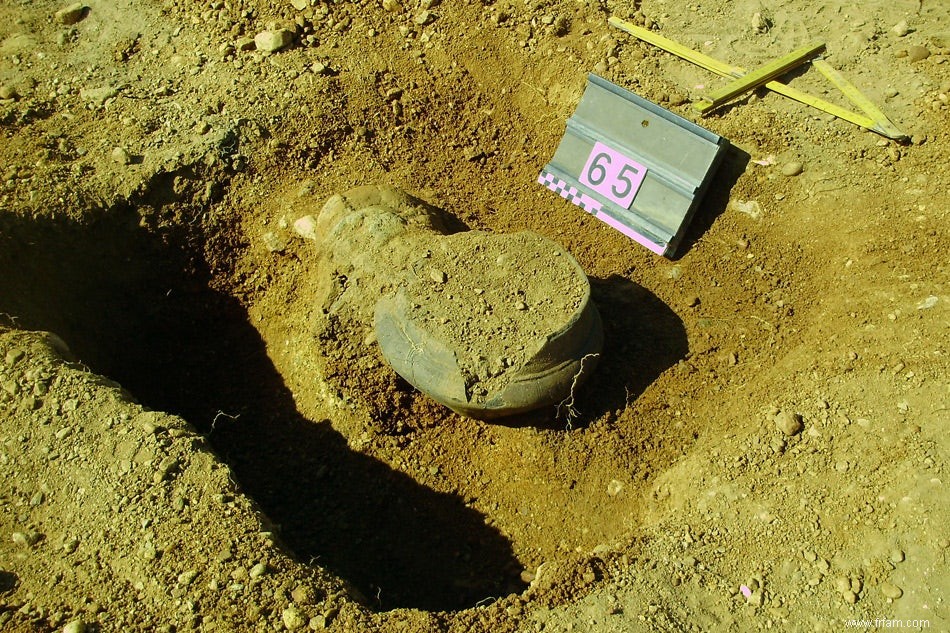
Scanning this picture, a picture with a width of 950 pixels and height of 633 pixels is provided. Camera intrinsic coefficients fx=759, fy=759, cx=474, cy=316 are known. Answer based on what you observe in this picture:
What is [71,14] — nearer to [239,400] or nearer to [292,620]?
[239,400]

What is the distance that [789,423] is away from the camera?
3.51 metres

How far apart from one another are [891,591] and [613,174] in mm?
2594

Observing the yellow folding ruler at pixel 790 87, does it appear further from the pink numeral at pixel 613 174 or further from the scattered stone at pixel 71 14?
the scattered stone at pixel 71 14

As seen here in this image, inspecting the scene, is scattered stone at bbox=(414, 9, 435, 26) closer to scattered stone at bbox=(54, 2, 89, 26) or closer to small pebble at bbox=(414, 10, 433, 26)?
small pebble at bbox=(414, 10, 433, 26)

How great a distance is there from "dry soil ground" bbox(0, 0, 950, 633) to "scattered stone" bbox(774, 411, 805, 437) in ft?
0.05

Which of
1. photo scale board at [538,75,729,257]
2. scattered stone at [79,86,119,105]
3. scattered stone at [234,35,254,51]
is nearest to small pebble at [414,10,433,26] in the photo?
scattered stone at [234,35,254,51]

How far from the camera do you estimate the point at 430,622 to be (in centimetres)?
285

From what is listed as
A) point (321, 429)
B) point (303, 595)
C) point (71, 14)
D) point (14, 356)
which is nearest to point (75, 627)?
point (303, 595)

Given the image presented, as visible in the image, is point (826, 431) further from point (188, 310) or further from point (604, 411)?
point (188, 310)

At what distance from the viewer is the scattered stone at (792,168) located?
14.3 ft

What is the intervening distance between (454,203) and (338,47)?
143cm

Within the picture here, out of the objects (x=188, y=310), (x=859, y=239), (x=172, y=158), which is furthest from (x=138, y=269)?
(x=859, y=239)

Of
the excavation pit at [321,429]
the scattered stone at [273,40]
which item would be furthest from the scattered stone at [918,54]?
the scattered stone at [273,40]

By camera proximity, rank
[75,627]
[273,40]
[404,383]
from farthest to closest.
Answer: [273,40] → [404,383] → [75,627]
